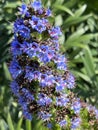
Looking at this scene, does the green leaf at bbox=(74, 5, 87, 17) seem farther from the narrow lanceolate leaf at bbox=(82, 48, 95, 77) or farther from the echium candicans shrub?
the echium candicans shrub

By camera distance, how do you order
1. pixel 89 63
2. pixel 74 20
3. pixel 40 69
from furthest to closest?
pixel 74 20 → pixel 89 63 → pixel 40 69

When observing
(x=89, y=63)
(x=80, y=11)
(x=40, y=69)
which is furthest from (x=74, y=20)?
(x=40, y=69)

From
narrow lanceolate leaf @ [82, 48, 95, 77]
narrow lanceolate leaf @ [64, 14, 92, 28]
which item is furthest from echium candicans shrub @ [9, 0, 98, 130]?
narrow lanceolate leaf @ [64, 14, 92, 28]

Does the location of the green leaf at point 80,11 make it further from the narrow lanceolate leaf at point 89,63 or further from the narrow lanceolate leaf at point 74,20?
the narrow lanceolate leaf at point 89,63

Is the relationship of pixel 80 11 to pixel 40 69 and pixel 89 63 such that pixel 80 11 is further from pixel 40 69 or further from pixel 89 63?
pixel 40 69

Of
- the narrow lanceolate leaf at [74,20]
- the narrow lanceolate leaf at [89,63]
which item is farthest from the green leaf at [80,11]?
the narrow lanceolate leaf at [89,63]

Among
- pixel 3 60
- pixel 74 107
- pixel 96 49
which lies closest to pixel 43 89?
pixel 74 107

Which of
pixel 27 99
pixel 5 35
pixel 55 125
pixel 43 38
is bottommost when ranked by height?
pixel 55 125

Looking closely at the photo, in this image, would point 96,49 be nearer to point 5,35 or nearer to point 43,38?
point 5,35
